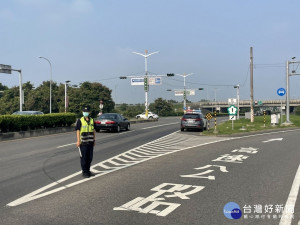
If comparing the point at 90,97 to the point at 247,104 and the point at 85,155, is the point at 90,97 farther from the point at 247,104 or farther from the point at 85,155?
the point at 247,104

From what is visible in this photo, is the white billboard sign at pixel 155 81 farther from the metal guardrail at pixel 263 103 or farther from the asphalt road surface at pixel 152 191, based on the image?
the metal guardrail at pixel 263 103

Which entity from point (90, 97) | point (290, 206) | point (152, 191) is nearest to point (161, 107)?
point (90, 97)

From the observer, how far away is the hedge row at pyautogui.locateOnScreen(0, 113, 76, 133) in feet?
59.3

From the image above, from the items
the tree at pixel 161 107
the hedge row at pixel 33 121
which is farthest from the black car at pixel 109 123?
the tree at pixel 161 107

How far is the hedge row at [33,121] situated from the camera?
18078 millimetres

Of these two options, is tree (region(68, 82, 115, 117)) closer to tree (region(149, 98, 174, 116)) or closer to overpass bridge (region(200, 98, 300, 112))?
tree (region(149, 98, 174, 116))

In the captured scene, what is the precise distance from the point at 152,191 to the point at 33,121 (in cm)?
1570

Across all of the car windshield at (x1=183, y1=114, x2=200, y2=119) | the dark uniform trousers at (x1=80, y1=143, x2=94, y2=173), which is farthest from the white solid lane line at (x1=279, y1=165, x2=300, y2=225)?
the car windshield at (x1=183, y1=114, x2=200, y2=119)

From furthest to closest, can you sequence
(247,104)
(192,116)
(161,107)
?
(247,104)
(161,107)
(192,116)

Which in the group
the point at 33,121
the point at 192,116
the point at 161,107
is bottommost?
the point at 33,121

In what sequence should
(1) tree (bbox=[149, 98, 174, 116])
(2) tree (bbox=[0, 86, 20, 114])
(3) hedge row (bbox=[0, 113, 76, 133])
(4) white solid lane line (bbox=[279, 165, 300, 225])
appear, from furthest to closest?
(1) tree (bbox=[149, 98, 174, 116]) < (2) tree (bbox=[0, 86, 20, 114]) < (3) hedge row (bbox=[0, 113, 76, 133]) < (4) white solid lane line (bbox=[279, 165, 300, 225])

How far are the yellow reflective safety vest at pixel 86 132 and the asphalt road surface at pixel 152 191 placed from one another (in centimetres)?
94

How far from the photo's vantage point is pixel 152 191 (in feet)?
21.0

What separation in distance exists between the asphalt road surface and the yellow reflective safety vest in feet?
3.07
